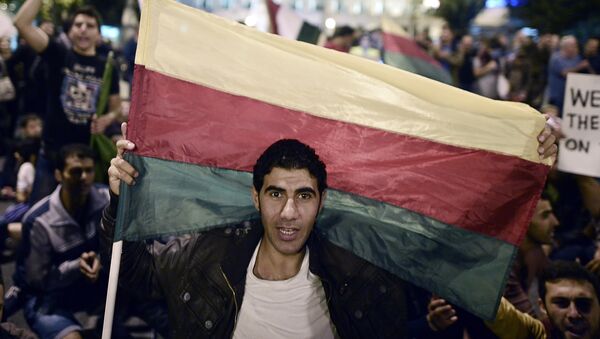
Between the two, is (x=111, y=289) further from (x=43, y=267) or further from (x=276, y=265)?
(x=43, y=267)

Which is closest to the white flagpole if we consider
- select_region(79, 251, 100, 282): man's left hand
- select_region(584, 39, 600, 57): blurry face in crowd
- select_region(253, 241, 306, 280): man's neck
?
select_region(253, 241, 306, 280): man's neck

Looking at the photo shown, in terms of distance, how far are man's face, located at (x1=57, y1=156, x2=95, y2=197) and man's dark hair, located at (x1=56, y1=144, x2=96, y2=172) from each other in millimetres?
22

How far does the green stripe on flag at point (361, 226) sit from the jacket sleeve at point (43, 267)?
182cm

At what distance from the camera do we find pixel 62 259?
493 centimetres

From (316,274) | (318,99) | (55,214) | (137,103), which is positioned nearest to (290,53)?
(318,99)

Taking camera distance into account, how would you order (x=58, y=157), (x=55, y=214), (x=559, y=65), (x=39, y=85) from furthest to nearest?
(x=559, y=65) → (x=39, y=85) → (x=58, y=157) → (x=55, y=214)

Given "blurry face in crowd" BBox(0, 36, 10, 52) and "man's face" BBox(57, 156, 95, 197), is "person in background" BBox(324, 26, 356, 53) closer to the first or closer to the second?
"blurry face in crowd" BBox(0, 36, 10, 52)

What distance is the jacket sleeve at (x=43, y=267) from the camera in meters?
4.73

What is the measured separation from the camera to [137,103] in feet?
10.3

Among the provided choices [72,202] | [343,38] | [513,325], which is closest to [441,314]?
[513,325]

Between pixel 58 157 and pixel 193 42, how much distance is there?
2.71m

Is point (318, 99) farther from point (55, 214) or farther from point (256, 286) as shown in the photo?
point (55, 214)

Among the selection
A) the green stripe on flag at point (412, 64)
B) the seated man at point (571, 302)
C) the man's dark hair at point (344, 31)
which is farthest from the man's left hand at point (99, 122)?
the man's dark hair at point (344, 31)

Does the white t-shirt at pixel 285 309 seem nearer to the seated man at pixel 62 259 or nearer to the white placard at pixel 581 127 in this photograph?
the seated man at pixel 62 259
